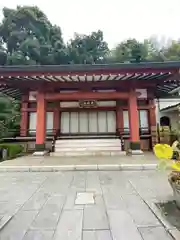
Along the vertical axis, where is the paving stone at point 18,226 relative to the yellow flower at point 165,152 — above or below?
below

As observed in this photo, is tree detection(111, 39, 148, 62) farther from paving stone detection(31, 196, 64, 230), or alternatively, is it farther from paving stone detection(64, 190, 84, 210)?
paving stone detection(31, 196, 64, 230)

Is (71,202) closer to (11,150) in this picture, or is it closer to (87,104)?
(11,150)

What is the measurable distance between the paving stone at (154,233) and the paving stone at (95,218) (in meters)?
0.40

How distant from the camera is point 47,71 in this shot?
7.20m

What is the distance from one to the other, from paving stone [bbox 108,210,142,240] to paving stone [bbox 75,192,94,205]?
509 mm

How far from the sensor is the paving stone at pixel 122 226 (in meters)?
2.00

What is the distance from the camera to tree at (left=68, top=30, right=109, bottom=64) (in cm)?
2355

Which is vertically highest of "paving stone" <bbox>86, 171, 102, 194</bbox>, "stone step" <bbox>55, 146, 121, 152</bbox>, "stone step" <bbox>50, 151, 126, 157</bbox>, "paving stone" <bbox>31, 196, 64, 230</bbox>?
"stone step" <bbox>55, 146, 121, 152</bbox>

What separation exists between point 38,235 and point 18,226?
349 mm

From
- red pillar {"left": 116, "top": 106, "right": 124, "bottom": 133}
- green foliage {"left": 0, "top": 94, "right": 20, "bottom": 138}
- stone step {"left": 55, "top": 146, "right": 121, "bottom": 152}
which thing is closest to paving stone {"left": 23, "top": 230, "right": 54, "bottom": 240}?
stone step {"left": 55, "top": 146, "right": 121, "bottom": 152}

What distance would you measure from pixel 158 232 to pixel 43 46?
2282 centimetres

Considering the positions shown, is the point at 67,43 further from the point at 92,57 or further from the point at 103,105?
the point at 103,105

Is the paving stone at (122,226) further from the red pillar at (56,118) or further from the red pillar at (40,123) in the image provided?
the red pillar at (56,118)

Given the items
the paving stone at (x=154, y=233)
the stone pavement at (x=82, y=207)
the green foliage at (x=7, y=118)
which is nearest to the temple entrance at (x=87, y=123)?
the green foliage at (x=7, y=118)
